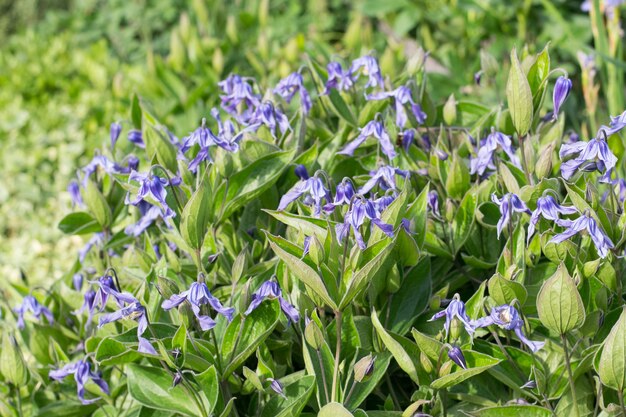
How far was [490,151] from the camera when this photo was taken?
1702 mm

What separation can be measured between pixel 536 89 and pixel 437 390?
26.1 inches

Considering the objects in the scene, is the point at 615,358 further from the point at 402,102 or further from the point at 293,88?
the point at 293,88

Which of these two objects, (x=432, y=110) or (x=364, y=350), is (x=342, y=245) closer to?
(x=364, y=350)

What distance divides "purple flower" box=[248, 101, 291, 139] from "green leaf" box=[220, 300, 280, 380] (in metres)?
0.46

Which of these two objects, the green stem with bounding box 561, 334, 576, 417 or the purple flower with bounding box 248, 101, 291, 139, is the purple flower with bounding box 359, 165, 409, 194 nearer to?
the purple flower with bounding box 248, 101, 291, 139

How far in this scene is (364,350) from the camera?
5.14 feet

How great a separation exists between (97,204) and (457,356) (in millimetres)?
1022

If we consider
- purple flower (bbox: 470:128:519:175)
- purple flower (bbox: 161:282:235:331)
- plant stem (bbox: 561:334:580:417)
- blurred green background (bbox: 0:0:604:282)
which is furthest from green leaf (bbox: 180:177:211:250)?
blurred green background (bbox: 0:0:604:282)

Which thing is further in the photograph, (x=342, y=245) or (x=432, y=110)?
(x=432, y=110)

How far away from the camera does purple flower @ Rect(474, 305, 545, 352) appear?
1.40 metres

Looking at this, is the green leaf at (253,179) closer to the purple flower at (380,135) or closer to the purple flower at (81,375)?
the purple flower at (380,135)

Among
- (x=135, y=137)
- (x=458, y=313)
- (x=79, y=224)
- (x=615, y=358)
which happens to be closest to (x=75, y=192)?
(x=79, y=224)

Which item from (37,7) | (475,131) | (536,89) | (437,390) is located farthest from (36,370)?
(37,7)

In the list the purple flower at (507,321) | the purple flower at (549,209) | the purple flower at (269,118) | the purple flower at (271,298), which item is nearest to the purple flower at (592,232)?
the purple flower at (549,209)
